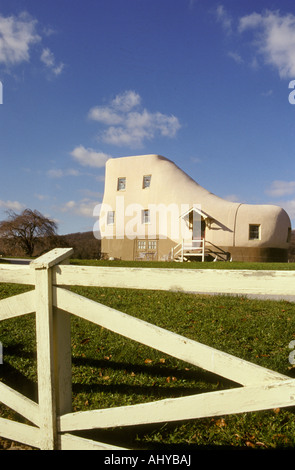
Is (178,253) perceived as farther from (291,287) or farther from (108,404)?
(291,287)

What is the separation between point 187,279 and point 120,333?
24.8 inches

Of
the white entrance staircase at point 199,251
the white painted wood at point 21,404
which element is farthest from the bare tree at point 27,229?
the white painted wood at point 21,404

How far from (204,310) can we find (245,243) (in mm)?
18967

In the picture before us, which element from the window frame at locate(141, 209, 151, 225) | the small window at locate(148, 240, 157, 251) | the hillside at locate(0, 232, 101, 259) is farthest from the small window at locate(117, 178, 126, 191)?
the hillside at locate(0, 232, 101, 259)

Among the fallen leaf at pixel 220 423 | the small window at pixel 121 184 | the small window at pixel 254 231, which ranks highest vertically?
the small window at pixel 121 184

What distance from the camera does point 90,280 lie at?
2.40 metres

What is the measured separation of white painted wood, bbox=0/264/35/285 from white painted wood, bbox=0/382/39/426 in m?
0.98

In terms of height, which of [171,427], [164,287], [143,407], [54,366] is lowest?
[171,427]

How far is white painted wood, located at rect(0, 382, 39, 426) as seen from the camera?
262 cm

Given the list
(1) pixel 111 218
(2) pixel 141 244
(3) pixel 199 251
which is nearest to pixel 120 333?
(3) pixel 199 251

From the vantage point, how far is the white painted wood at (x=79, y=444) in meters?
2.47

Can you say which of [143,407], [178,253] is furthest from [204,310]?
[178,253]

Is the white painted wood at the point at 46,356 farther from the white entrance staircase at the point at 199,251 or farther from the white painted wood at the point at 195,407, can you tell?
the white entrance staircase at the point at 199,251

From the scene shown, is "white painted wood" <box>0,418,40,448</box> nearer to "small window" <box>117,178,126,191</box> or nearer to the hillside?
"small window" <box>117,178,126,191</box>
